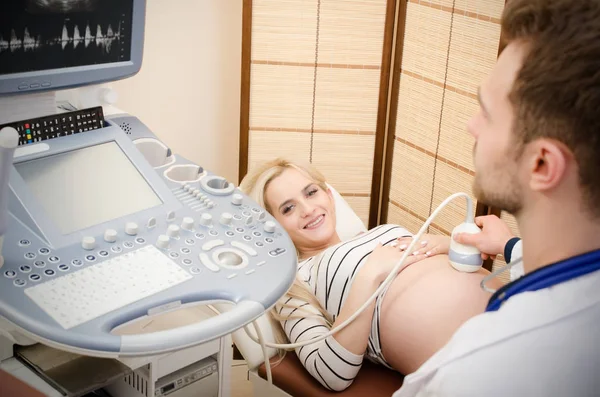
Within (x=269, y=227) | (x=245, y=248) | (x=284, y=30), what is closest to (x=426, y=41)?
(x=284, y=30)

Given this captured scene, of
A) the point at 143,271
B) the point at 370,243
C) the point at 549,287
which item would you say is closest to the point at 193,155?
the point at 370,243

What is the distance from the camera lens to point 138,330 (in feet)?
5.49

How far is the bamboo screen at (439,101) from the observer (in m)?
2.33

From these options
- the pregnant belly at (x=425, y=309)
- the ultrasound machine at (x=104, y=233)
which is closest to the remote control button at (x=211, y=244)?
the ultrasound machine at (x=104, y=233)

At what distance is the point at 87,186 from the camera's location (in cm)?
162

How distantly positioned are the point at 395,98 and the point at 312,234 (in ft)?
2.49

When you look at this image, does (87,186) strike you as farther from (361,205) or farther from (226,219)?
(361,205)

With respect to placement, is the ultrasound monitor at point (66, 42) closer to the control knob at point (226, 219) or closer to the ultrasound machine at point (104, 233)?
the ultrasound machine at point (104, 233)

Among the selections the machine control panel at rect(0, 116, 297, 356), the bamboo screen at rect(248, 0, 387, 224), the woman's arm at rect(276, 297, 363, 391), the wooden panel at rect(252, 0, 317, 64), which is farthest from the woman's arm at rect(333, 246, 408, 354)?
the wooden panel at rect(252, 0, 317, 64)

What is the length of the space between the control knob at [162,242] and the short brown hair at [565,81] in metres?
0.76

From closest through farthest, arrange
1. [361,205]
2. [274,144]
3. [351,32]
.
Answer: [351,32], [274,144], [361,205]

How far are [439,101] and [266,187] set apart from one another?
2.32 feet

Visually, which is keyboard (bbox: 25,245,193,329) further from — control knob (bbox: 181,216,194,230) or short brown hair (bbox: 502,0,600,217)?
short brown hair (bbox: 502,0,600,217)

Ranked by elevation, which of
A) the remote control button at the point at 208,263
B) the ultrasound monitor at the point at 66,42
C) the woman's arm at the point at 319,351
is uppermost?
the ultrasound monitor at the point at 66,42
